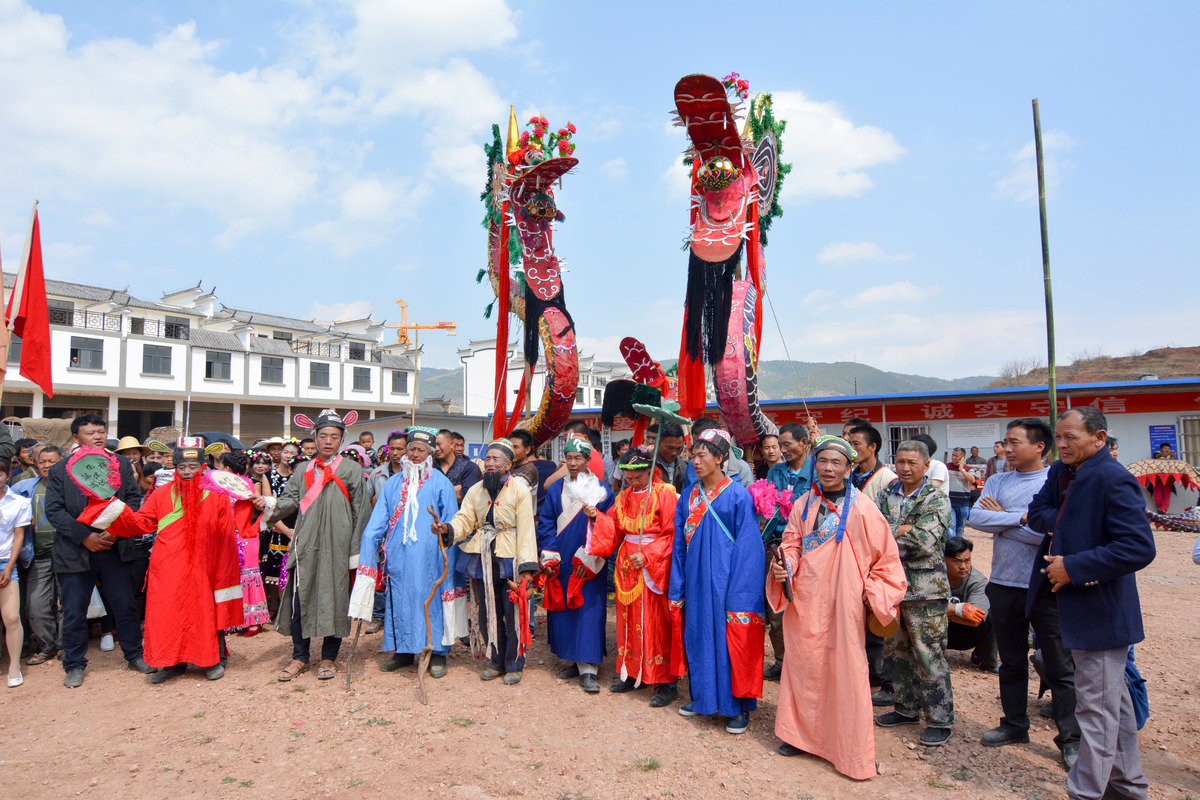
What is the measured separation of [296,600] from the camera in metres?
4.65

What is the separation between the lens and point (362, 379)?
39062mm

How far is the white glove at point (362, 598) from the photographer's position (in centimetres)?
445

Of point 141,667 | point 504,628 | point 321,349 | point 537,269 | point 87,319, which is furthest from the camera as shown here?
point 321,349

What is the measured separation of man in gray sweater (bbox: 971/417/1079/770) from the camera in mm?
3188

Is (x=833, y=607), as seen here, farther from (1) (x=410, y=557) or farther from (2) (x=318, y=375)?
(2) (x=318, y=375)

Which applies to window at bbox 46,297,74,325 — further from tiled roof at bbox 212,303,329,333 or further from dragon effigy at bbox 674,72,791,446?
dragon effigy at bbox 674,72,791,446

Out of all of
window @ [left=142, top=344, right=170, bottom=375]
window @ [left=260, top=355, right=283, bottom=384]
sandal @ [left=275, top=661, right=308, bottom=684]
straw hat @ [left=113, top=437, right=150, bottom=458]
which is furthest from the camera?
window @ [left=260, top=355, right=283, bottom=384]

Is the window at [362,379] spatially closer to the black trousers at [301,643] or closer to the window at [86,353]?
the window at [86,353]

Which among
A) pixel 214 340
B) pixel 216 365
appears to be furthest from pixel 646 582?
pixel 214 340

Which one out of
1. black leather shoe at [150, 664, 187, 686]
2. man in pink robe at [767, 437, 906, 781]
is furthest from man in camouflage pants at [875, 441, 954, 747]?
black leather shoe at [150, 664, 187, 686]

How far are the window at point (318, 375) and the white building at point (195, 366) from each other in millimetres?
53

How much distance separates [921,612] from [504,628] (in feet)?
8.69

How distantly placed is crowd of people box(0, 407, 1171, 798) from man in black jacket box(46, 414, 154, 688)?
0.6 inches

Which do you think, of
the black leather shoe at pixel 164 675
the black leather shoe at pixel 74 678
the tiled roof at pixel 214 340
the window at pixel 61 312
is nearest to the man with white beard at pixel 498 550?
the black leather shoe at pixel 164 675
